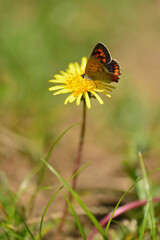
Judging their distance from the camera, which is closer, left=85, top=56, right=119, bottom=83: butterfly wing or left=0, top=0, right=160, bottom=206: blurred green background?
left=85, top=56, right=119, bottom=83: butterfly wing

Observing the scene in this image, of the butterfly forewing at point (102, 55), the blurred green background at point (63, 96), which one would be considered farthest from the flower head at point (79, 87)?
the blurred green background at point (63, 96)

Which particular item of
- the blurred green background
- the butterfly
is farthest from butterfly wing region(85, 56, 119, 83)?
the blurred green background

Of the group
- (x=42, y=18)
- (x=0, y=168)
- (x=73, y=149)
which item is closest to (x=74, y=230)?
(x=0, y=168)

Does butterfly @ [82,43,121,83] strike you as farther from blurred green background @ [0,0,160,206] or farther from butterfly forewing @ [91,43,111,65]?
blurred green background @ [0,0,160,206]

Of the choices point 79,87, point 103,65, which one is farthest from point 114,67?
point 79,87

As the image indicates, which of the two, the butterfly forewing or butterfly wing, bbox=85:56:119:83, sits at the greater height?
the butterfly forewing
